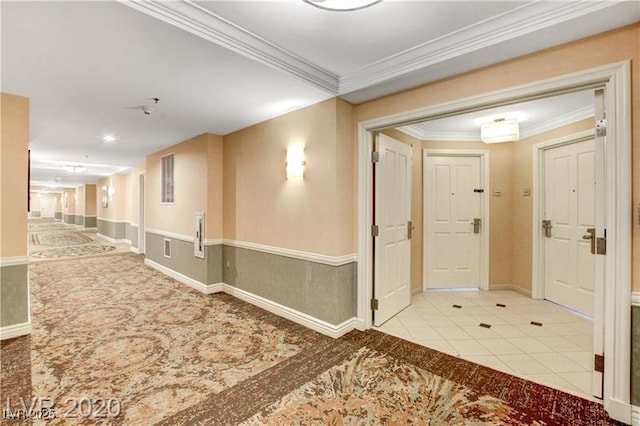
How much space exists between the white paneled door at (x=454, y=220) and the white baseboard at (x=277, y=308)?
84.2 inches

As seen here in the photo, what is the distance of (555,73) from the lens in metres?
1.93

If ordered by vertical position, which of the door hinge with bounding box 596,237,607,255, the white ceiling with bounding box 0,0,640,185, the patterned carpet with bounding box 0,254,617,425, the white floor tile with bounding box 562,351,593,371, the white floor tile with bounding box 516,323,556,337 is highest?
the white ceiling with bounding box 0,0,640,185

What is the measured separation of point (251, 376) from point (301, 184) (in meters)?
1.92

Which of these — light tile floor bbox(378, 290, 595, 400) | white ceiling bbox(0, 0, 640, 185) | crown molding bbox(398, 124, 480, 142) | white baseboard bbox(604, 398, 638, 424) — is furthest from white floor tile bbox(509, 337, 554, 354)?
crown molding bbox(398, 124, 480, 142)

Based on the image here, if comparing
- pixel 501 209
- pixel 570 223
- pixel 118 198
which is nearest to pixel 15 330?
pixel 501 209

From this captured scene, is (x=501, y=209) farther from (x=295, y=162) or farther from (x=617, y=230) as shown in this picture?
(x=295, y=162)

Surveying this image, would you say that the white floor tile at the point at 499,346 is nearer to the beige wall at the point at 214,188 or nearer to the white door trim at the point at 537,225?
the white door trim at the point at 537,225

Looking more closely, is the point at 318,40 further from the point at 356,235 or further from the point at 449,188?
the point at 449,188

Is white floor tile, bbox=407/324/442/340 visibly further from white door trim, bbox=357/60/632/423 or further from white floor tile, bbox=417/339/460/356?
white door trim, bbox=357/60/632/423

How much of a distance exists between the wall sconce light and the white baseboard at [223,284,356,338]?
1.58 meters

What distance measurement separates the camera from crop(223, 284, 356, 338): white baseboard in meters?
2.90

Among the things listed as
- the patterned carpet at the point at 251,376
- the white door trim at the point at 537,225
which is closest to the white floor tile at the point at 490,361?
the patterned carpet at the point at 251,376

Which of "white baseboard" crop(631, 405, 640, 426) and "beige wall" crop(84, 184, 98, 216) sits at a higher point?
"beige wall" crop(84, 184, 98, 216)

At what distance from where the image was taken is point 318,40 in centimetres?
211
